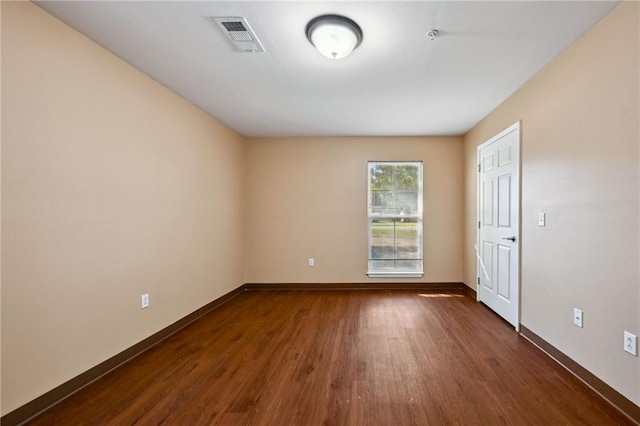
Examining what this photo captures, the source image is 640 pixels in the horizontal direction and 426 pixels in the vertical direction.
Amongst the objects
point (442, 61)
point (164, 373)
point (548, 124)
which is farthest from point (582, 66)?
point (164, 373)

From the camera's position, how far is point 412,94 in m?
2.81

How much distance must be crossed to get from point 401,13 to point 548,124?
1.64 metres

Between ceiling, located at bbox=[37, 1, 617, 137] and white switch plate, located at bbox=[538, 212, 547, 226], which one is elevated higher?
ceiling, located at bbox=[37, 1, 617, 137]

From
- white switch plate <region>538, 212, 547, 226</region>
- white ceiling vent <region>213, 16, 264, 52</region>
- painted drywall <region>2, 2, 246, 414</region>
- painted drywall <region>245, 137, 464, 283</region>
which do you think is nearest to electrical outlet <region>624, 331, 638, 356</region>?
white switch plate <region>538, 212, 547, 226</region>

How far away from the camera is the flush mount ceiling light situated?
1.73 metres

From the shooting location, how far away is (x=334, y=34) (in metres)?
1.77

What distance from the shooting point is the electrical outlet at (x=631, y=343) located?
1583 mm

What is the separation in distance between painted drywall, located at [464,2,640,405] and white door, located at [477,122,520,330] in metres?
0.16

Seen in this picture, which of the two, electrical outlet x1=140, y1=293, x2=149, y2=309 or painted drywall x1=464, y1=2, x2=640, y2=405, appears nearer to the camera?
painted drywall x1=464, y1=2, x2=640, y2=405

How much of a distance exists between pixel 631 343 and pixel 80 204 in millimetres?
3554

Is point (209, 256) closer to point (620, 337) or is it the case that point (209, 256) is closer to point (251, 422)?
point (251, 422)

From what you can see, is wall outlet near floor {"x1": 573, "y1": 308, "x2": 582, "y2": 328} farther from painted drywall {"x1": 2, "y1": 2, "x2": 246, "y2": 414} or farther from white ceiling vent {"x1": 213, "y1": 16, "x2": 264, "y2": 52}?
painted drywall {"x1": 2, "y1": 2, "x2": 246, "y2": 414}

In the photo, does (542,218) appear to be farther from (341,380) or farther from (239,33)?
(239,33)

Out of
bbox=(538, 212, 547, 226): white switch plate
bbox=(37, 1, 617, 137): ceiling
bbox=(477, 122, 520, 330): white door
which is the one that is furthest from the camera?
bbox=(477, 122, 520, 330): white door
